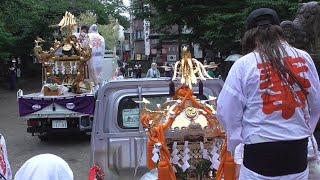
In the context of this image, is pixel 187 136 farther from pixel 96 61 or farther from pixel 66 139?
pixel 96 61

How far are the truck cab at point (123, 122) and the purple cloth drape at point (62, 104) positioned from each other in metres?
5.71

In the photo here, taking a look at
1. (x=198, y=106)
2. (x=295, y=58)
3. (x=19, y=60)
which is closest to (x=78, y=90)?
(x=198, y=106)

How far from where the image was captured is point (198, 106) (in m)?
4.27

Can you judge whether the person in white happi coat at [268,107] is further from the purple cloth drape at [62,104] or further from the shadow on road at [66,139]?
the shadow on road at [66,139]

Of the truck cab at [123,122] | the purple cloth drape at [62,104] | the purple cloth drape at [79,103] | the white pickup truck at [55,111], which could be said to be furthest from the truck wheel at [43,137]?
the truck cab at [123,122]

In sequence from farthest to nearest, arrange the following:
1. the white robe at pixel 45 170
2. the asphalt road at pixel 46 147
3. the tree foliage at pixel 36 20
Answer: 1. the tree foliage at pixel 36 20
2. the asphalt road at pixel 46 147
3. the white robe at pixel 45 170

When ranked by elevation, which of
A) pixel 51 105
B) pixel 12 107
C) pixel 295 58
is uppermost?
pixel 295 58

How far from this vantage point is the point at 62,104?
1138cm

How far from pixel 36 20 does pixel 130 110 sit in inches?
1112

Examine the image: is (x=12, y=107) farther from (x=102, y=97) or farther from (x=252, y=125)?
(x=252, y=125)

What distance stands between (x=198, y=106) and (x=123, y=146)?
157 centimetres

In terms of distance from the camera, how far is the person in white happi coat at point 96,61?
48.0 feet

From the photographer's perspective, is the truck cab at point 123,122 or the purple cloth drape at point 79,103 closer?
the truck cab at point 123,122

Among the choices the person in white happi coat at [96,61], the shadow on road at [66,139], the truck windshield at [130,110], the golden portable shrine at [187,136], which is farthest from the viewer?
the person in white happi coat at [96,61]
